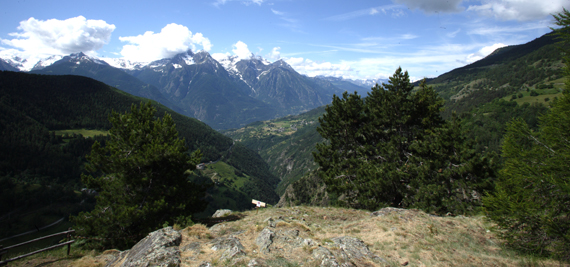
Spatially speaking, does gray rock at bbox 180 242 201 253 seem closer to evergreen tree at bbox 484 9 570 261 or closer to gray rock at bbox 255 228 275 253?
gray rock at bbox 255 228 275 253

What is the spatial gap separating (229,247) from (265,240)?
1.84m

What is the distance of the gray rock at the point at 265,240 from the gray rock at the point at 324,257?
2333 mm

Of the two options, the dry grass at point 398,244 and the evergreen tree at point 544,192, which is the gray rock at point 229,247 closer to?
the dry grass at point 398,244

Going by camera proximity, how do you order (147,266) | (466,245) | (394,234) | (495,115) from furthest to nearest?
(495,115) → (394,234) → (466,245) → (147,266)

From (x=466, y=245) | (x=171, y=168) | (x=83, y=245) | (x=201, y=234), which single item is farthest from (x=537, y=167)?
(x=83, y=245)

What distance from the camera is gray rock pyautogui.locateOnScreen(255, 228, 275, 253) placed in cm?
1109

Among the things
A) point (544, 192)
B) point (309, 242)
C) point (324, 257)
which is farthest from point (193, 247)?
point (544, 192)

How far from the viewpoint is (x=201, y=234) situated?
1373cm

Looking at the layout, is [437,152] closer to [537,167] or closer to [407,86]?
[407,86]

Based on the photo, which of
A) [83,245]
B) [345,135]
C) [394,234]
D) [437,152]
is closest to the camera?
[394,234]

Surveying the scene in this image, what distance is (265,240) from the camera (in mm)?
11758

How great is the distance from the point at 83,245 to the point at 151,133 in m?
10.3

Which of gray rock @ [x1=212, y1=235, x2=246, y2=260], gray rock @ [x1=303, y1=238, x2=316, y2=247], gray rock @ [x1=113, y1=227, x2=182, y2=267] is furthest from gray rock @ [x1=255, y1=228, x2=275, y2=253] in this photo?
gray rock @ [x1=113, y1=227, x2=182, y2=267]

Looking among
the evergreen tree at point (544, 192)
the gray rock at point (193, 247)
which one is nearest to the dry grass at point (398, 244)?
the gray rock at point (193, 247)
